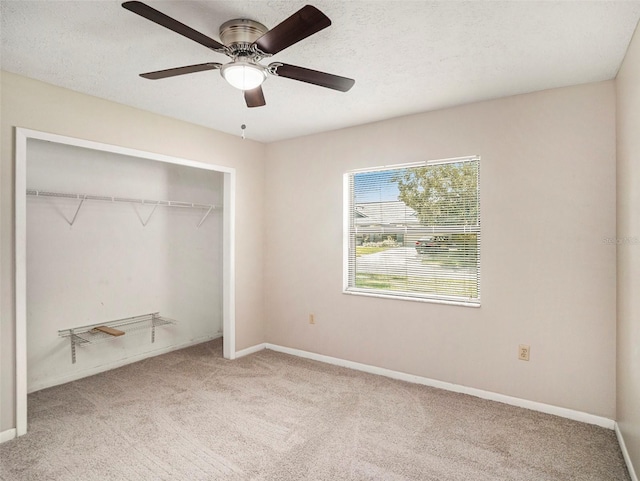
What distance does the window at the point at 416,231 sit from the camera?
3.23 metres

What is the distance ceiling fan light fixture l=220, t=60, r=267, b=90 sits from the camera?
195 centimetres

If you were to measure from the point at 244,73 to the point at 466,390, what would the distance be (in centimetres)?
295

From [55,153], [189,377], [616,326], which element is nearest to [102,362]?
[189,377]

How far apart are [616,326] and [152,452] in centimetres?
316

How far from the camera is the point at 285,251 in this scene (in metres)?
4.32

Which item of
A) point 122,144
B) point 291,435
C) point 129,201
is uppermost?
point 122,144

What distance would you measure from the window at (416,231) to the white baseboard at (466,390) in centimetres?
73

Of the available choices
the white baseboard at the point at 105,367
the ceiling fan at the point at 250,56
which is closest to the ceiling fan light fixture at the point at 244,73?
the ceiling fan at the point at 250,56

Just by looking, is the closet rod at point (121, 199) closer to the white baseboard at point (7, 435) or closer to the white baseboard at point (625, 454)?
the white baseboard at point (7, 435)

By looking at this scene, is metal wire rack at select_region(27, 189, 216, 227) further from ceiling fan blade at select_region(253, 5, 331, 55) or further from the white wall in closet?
ceiling fan blade at select_region(253, 5, 331, 55)

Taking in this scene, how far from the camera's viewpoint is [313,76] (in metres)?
2.00

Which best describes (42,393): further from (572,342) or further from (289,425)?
(572,342)

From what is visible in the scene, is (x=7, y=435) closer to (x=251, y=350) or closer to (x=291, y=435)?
(x=291, y=435)

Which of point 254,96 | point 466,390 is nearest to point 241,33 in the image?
point 254,96
